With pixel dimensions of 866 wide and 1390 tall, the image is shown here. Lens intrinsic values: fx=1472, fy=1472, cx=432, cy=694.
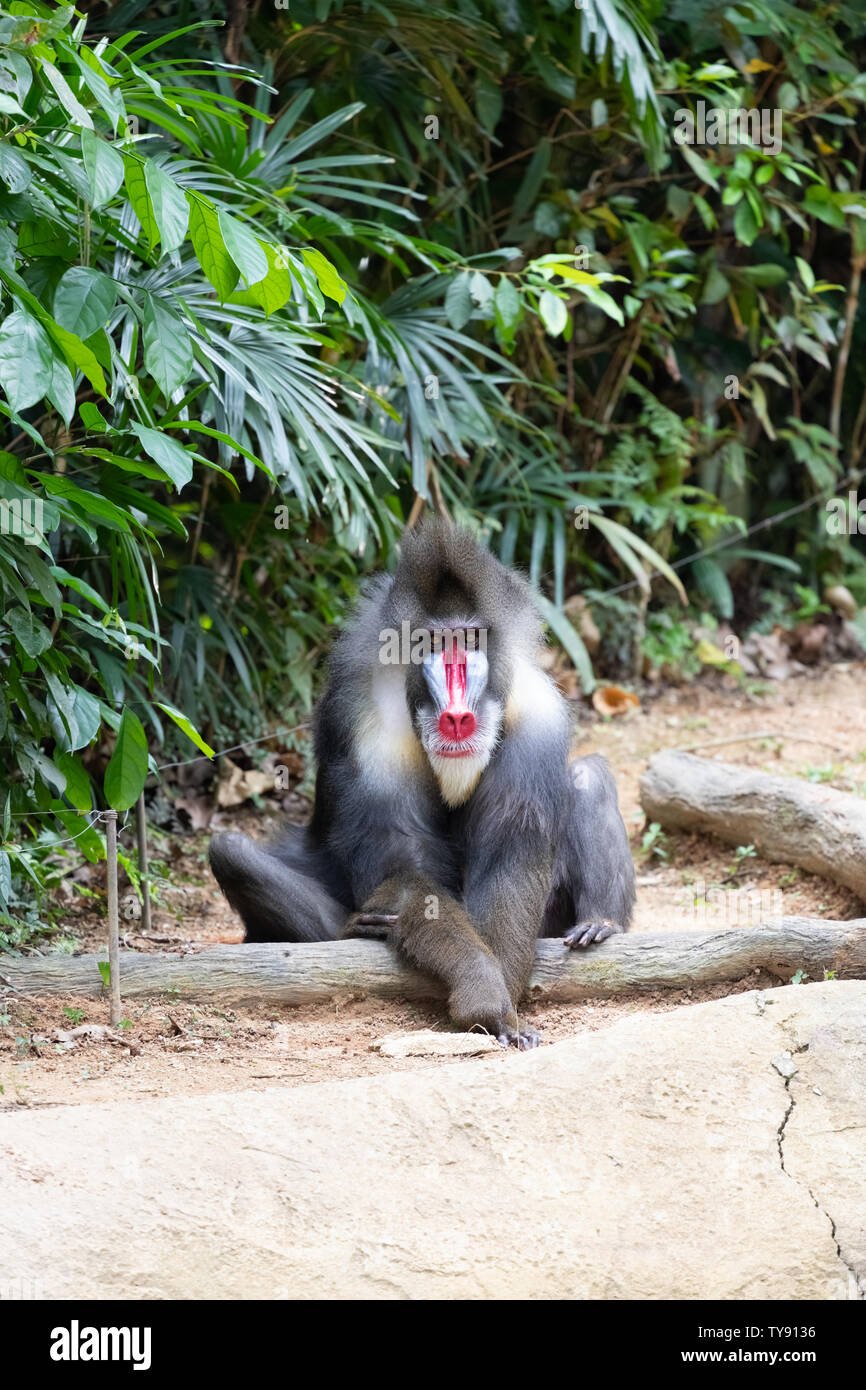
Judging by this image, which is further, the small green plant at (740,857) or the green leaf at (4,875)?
the small green plant at (740,857)

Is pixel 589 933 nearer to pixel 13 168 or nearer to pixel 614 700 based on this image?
pixel 13 168

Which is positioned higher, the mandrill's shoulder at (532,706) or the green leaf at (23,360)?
the green leaf at (23,360)

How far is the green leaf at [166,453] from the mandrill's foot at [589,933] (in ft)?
7.27

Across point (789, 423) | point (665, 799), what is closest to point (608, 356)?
point (789, 423)

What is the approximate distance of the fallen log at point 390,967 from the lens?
4695 millimetres

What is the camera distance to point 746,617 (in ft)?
34.8

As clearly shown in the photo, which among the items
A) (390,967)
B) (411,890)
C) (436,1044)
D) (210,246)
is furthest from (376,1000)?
(210,246)

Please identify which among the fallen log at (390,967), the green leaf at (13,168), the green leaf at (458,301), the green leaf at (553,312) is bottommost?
the fallen log at (390,967)

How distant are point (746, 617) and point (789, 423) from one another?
1397 mm

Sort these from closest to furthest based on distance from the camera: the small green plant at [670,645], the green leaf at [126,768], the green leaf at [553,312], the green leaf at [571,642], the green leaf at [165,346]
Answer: the green leaf at [165,346], the green leaf at [126,768], the green leaf at [553,312], the green leaf at [571,642], the small green plant at [670,645]

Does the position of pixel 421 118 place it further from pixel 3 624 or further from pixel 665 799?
pixel 3 624

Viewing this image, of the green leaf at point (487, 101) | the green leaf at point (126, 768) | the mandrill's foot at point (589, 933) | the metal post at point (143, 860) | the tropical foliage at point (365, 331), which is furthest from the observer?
the green leaf at point (487, 101)

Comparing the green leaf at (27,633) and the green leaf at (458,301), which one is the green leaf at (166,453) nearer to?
the green leaf at (27,633)

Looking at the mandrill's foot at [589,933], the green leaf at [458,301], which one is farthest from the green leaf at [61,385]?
the green leaf at [458,301]
